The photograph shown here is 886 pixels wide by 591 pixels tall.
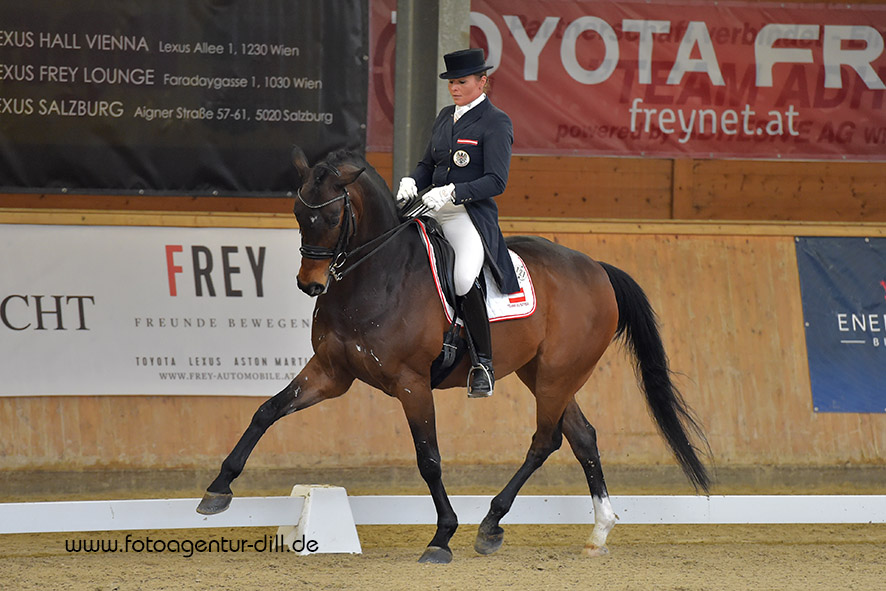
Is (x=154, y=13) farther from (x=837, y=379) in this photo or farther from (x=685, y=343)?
(x=837, y=379)

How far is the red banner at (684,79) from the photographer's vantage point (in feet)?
26.0

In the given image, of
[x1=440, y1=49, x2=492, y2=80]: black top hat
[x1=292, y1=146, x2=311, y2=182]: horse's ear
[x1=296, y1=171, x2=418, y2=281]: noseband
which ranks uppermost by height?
[x1=440, y1=49, x2=492, y2=80]: black top hat

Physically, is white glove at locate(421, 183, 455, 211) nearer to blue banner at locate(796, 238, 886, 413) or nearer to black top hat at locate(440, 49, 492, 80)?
black top hat at locate(440, 49, 492, 80)

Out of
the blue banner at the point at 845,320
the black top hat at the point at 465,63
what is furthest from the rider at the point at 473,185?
the blue banner at the point at 845,320

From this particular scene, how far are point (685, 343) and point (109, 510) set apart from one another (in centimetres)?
382

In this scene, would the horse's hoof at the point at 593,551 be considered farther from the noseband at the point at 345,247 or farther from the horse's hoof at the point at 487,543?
the noseband at the point at 345,247

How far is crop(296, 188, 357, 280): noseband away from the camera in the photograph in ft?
14.1

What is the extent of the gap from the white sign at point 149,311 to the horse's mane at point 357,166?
2136 millimetres

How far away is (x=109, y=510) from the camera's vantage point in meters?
4.68

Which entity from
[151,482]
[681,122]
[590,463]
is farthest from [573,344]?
[681,122]

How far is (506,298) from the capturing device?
16.3ft

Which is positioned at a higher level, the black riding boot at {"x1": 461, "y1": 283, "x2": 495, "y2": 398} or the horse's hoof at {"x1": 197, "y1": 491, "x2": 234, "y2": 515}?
the black riding boot at {"x1": 461, "y1": 283, "x2": 495, "y2": 398}

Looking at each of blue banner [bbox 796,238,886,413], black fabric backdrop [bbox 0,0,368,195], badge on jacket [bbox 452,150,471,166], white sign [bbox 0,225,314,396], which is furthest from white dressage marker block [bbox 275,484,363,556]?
blue banner [bbox 796,238,886,413]

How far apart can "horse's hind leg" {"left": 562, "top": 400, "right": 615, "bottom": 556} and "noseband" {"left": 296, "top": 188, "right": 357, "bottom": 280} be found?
1.52 meters
